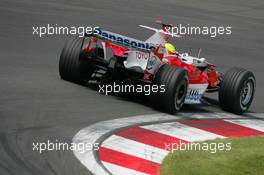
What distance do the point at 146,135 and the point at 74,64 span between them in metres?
2.60

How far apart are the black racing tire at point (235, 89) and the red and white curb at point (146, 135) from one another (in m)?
0.18

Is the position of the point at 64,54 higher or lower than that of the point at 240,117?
higher

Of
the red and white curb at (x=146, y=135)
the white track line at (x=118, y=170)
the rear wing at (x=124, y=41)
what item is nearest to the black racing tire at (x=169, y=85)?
the red and white curb at (x=146, y=135)

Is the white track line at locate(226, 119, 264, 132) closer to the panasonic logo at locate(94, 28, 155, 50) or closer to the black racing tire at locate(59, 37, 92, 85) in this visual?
the panasonic logo at locate(94, 28, 155, 50)

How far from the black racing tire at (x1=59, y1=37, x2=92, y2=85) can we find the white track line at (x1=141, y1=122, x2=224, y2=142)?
2.06 m

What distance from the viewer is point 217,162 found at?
9477 millimetres

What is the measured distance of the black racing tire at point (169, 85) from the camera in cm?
1210

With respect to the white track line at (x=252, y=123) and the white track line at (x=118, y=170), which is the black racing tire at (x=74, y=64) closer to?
the white track line at (x=252, y=123)

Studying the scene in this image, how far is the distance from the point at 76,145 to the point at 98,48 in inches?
150

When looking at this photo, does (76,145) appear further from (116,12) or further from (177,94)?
(116,12)

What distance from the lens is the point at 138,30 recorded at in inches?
810

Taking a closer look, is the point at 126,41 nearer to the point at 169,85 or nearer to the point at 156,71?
the point at 156,71

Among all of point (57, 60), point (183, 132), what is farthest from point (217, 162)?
point (57, 60)

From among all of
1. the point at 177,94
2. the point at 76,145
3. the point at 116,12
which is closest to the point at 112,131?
the point at 76,145
